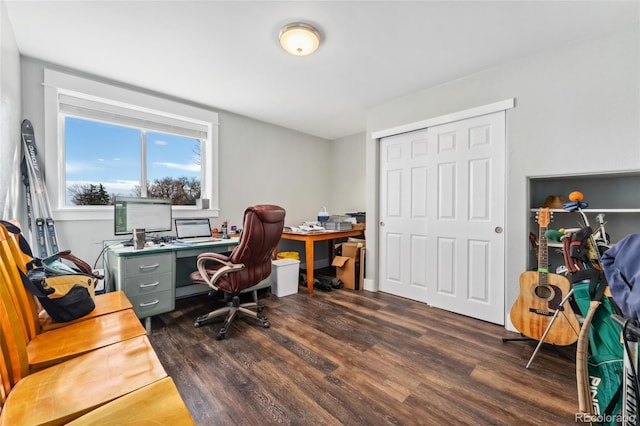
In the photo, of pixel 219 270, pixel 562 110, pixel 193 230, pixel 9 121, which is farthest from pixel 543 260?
pixel 9 121

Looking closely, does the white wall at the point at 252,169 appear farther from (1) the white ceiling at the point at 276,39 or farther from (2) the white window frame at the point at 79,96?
(1) the white ceiling at the point at 276,39

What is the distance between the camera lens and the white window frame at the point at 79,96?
2412 mm

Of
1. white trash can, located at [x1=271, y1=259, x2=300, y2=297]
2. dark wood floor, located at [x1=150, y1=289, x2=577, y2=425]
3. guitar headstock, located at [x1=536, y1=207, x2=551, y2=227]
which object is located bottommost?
dark wood floor, located at [x1=150, y1=289, x2=577, y2=425]

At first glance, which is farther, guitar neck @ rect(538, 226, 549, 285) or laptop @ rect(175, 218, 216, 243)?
laptop @ rect(175, 218, 216, 243)

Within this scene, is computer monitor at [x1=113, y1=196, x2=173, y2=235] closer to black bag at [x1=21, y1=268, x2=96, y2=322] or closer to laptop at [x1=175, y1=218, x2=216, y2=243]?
laptop at [x1=175, y1=218, x2=216, y2=243]

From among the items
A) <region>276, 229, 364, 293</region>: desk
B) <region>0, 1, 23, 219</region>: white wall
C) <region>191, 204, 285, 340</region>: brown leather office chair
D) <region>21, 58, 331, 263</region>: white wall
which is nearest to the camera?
<region>0, 1, 23, 219</region>: white wall

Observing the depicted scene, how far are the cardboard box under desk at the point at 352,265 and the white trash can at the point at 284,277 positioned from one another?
68cm

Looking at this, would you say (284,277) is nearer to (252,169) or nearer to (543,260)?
(252,169)

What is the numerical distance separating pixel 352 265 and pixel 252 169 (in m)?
2.05

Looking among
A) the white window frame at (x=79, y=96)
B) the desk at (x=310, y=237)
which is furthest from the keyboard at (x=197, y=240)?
the desk at (x=310, y=237)

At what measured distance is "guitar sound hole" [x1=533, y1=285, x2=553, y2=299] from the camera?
1979 mm

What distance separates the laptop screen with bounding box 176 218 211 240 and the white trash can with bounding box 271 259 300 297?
37.1 inches

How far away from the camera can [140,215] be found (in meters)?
2.57

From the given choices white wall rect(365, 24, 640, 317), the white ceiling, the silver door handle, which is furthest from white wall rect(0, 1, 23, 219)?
white wall rect(365, 24, 640, 317)
